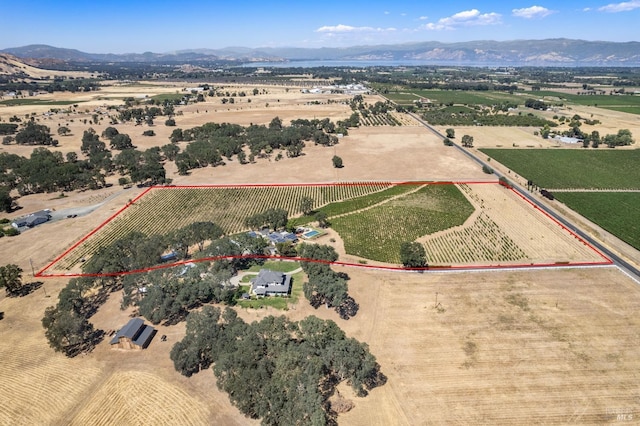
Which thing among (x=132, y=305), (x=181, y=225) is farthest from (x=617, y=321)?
(x=181, y=225)

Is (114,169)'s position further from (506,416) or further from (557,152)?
(557,152)

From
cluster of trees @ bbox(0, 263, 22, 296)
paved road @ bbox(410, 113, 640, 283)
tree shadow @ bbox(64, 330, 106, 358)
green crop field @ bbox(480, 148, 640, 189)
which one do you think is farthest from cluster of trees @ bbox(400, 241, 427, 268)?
green crop field @ bbox(480, 148, 640, 189)

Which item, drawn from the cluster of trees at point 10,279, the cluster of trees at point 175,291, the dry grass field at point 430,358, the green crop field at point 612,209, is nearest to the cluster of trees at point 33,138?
the dry grass field at point 430,358

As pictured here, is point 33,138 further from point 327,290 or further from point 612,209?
point 612,209

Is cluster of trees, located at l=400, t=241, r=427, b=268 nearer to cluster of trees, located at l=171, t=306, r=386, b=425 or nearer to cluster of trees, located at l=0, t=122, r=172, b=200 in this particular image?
cluster of trees, located at l=171, t=306, r=386, b=425

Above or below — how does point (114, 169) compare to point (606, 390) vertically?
above

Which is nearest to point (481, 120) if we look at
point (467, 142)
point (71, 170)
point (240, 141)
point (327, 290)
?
point (467, 142)
